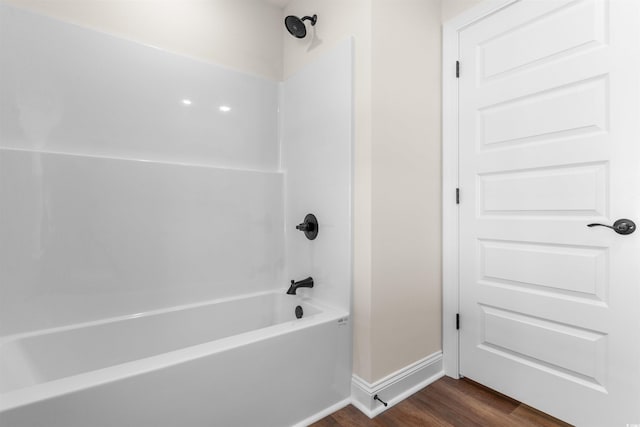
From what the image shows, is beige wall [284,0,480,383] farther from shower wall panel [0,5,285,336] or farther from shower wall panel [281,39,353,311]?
shower wall panel [0,5,285,336]

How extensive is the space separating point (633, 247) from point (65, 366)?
261cm

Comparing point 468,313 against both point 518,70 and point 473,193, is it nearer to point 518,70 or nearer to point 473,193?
point 473,193

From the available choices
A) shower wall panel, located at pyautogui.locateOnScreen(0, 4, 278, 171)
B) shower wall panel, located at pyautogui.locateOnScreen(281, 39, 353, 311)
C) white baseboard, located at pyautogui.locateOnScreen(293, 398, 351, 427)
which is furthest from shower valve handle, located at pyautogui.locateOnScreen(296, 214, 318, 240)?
white baseboard, located at pyautogui.locateOnScreen(293, 398, 351, 427)

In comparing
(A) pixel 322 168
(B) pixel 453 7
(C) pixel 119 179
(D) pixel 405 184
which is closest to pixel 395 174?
(D) pixel 405 184

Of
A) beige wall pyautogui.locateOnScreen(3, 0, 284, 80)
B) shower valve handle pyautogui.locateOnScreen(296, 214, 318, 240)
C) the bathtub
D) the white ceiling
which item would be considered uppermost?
the white ceiling

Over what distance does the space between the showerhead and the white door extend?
0.94 metres

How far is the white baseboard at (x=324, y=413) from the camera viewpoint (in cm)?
147

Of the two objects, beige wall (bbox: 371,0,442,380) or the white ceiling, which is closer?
beige wall (bbox: 371,0,442,380)

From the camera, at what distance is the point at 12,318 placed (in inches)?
55.8

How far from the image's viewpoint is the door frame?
1890 millimetres

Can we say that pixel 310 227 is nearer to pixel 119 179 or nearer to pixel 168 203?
pixel 168 203

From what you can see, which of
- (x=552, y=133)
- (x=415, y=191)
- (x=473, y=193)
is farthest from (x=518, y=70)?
(x=415, y=191)

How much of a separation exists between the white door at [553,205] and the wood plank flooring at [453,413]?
0.08 m

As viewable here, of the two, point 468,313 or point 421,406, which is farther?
point 468,313
